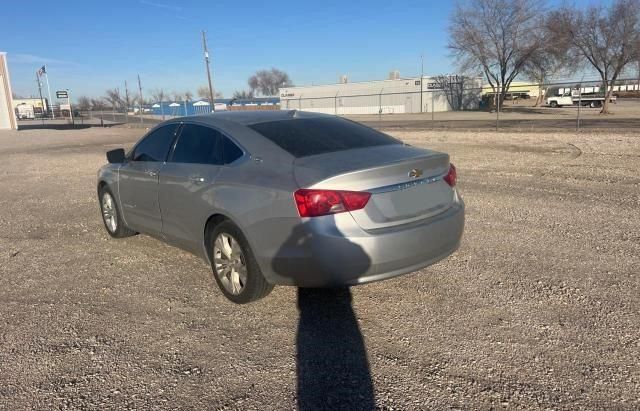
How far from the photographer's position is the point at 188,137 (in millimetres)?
4574

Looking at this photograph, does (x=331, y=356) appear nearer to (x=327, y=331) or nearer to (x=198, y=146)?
(x=327, y=331)

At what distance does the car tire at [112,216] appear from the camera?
5.72m

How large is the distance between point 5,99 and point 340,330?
50.5 metres

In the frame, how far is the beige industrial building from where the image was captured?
4316 cm

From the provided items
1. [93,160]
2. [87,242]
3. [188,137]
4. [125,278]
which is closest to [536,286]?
[188,137]

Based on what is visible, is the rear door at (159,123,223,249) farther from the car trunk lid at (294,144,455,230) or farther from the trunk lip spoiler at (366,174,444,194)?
the trunk lip spoiler at (366,174,444,194)

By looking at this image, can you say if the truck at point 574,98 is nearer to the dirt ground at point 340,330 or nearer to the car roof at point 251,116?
the dirt ground at point 340,330

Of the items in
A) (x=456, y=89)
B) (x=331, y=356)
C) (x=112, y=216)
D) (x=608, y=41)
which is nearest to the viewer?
(x=331, y=356)

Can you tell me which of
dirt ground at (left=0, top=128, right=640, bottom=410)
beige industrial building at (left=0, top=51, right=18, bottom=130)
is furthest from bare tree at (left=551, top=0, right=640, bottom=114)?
beige industrial building at (left=0, top=51, right=18, bottom=130)

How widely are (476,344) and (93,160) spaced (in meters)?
15.6

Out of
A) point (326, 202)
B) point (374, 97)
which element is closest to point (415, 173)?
point (326, 202)

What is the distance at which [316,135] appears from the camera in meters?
4.14

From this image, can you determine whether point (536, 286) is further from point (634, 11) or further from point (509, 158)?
point (634, 11)

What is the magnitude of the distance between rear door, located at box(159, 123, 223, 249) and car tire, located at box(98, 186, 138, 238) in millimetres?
1283
